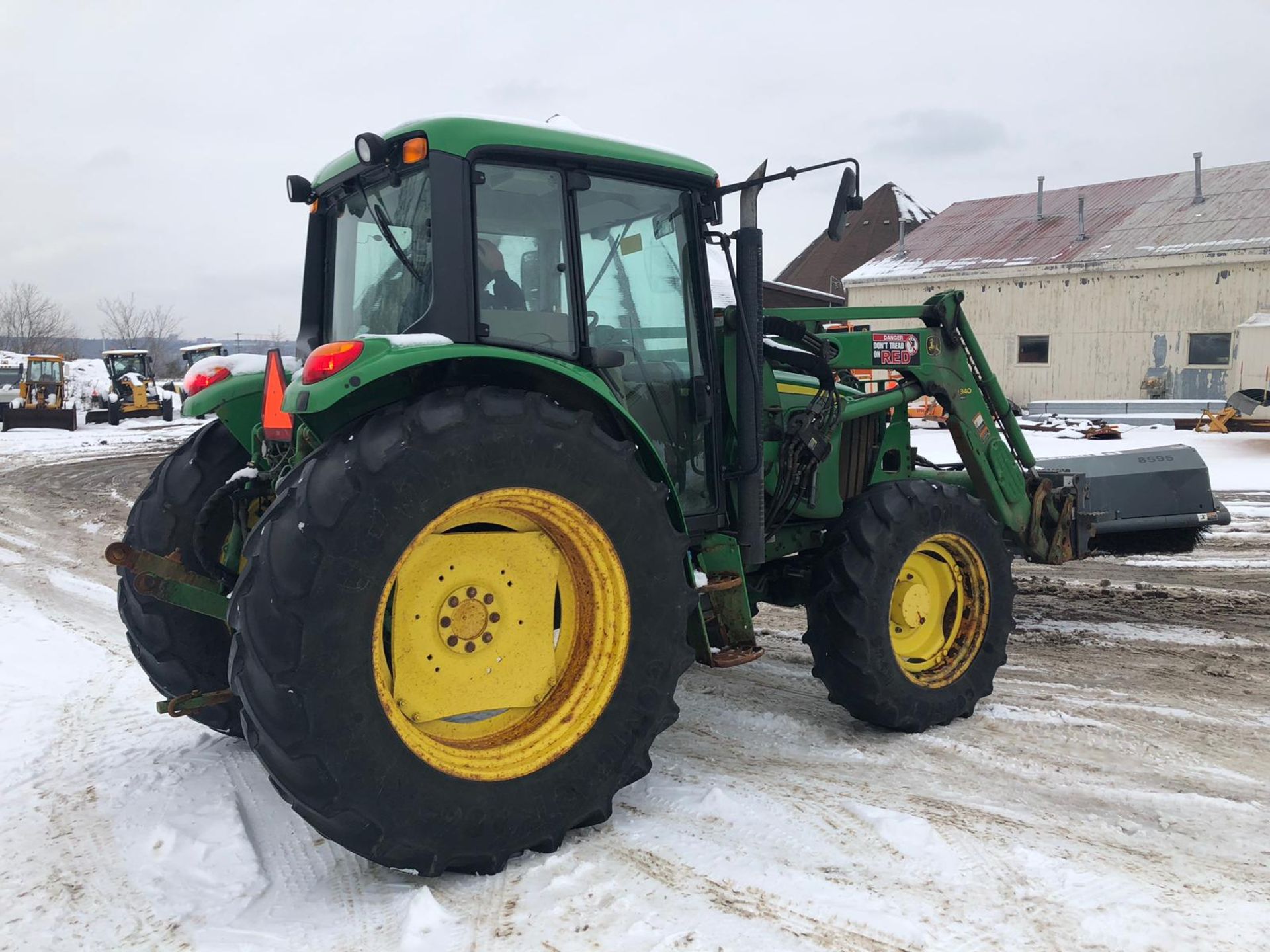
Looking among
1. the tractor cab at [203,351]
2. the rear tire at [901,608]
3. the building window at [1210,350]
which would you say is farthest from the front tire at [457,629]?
the building window at [1210,350]

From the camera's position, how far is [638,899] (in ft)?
8.92

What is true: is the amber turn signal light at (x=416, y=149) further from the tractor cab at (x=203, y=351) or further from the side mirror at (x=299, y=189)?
the tractor cab at (x=203, y=351)

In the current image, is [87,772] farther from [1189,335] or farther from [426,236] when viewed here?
[1189,335]

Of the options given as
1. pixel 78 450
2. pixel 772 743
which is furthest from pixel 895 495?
pixel 78 450

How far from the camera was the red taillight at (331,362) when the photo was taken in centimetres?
274

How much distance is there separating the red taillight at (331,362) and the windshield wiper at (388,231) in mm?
507

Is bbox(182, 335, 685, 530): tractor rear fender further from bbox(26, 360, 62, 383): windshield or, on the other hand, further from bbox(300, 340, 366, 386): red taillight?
bbox(26, 360, 62, 383): windshield

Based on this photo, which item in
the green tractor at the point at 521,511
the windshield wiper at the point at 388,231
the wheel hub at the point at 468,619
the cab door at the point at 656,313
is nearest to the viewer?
the green tractor at the point at 521,511

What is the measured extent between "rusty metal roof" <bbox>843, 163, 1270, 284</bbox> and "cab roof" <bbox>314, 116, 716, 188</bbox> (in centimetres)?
2135

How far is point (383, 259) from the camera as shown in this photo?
11.6 ft

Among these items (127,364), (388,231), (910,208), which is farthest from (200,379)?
(910,208)

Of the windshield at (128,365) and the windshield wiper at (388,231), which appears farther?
the windshield at (128,365)

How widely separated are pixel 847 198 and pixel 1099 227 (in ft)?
77.9

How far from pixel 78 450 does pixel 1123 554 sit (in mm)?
19899
